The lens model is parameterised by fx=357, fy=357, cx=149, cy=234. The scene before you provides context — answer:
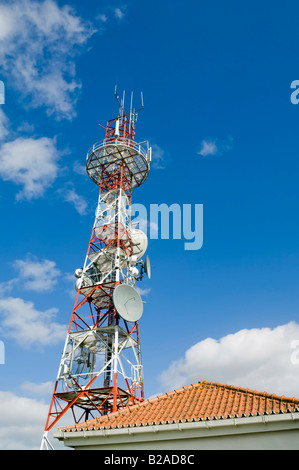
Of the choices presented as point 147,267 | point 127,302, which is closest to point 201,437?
point 127,302

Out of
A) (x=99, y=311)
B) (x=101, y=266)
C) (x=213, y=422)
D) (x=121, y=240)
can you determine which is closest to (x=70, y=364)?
(x=99, y=311)

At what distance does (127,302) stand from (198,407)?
9702mm

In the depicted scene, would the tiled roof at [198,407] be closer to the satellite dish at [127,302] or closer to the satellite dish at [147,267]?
the satellite dish at [127,302]

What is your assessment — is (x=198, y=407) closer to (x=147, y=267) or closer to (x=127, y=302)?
(x=127, y=302)

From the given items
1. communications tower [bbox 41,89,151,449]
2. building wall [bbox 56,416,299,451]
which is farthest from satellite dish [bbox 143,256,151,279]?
building wall [bbox 56,416,299,451]

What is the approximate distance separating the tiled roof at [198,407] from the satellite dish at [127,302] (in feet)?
22.9

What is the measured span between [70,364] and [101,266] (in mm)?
7593

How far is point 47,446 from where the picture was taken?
62.7ft

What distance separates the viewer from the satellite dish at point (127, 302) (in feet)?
71.2

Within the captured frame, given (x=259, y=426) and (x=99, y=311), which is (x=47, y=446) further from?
(x=259, y=426)

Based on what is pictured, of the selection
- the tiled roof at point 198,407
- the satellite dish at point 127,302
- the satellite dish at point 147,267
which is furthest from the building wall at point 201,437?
the satellite dish at point 147,267

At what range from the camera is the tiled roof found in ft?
39.7

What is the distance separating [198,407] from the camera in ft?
44.5

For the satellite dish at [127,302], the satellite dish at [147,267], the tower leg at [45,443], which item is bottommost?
the tower leg at [45,443]
